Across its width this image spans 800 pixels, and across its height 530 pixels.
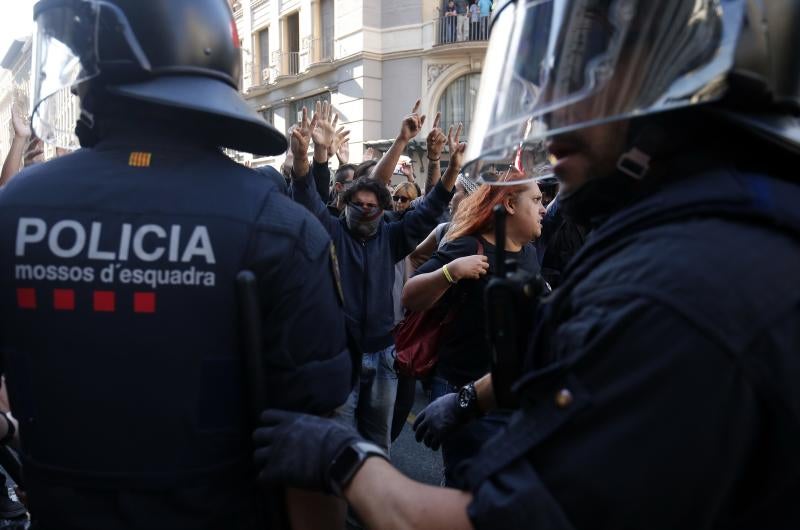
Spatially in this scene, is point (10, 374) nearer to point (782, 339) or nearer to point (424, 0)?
point (782, 339)

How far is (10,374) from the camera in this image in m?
1.21

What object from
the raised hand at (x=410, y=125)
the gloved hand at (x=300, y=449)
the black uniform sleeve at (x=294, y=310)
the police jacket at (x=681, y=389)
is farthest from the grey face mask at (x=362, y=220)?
the police jacket at (x=681, y=389)

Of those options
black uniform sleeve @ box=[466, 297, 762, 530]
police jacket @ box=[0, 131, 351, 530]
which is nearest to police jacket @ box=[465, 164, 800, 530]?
black uniform sleeve @ box=[466, 297, 762, 530]

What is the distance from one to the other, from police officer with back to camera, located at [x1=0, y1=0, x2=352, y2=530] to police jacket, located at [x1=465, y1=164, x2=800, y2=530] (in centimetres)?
55

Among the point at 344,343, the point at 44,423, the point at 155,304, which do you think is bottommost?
the point at 44,423

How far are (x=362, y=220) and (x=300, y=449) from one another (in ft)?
7.35

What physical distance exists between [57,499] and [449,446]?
4.91ft

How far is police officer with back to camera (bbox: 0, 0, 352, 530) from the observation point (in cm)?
114

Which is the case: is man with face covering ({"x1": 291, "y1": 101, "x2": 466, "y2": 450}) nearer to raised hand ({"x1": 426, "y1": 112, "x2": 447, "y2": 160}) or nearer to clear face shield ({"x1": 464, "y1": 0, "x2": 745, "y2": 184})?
raised hand ({"x1": 426, "y1": 112, "x2": 447, "y2": 160})

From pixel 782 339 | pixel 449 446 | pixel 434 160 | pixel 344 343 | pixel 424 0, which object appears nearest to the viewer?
Result: pixel 782 339

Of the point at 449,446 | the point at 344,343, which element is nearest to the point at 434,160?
the point at 449,446

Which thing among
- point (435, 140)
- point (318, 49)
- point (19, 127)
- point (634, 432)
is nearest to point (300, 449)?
point (634, 432)

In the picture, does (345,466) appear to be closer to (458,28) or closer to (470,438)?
(470,438)

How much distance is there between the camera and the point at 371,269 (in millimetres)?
3262
